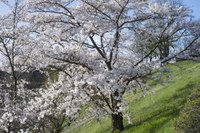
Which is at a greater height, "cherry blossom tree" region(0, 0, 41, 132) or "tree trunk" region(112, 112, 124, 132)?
"cherry blossom tree" region(0, 0, 41, 132)

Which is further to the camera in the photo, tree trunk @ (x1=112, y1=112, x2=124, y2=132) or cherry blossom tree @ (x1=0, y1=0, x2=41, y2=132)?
tree trunk @ (x1=112, y1=112, x2=124, y2=132)

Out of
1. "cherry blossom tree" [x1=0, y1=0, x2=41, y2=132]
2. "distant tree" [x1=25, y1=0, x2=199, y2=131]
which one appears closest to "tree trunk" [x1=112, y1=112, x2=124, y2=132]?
"distant tree" [x1=25, y1=0, x2=199, y2=131]

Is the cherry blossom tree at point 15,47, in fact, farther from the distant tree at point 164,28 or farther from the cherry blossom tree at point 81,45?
the distant tree at point 164,28

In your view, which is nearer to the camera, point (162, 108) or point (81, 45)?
point (81, 45)

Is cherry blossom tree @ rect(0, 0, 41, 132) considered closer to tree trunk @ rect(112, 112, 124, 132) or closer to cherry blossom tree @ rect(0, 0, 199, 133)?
cherry blossom tree @ rect(0, 0, 199, 133)

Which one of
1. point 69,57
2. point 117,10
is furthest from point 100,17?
point 69,57

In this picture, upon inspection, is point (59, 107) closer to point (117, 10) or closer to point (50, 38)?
point (50, 38)

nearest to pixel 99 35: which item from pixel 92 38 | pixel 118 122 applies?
pixel 92 38

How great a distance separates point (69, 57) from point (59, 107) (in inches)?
118

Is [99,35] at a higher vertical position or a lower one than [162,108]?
higher

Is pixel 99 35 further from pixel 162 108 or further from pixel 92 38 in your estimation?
pixel 162 108

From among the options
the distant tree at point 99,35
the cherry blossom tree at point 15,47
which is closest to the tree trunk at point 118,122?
the distant tree at point 99,35

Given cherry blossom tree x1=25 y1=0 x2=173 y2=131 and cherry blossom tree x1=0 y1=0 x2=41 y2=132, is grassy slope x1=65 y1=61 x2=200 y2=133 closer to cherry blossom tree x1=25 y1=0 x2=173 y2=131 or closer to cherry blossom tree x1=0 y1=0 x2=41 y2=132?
cherry blossom tree x1=25 y1=0 x2=173 y2=131

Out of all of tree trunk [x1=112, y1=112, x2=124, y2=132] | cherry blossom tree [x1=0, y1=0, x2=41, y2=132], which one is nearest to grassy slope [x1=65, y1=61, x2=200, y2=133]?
tree trunk [x1=112, y1=112, x2=124, y2=132]
